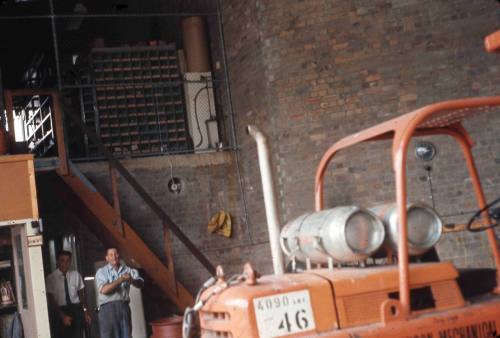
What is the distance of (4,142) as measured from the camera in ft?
32.1

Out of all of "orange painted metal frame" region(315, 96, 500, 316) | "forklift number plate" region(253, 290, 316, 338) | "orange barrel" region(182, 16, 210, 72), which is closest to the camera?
"forklift number plate" region(253, 290, 316, 338)

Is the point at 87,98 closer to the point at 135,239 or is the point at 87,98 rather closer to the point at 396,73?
the point at 135,239

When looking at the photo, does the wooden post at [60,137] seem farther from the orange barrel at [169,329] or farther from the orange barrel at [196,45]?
the orange barrel at [196,45]

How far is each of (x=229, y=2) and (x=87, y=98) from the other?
3.04 metres

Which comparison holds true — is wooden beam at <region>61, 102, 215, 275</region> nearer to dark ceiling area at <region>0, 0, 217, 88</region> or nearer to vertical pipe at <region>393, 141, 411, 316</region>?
dark ceiling area at <region>0, 0, 217, 88</region>

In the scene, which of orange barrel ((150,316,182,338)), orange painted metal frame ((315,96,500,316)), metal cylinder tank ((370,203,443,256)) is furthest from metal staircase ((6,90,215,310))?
metal cylinder tank ((370,203,443,256))

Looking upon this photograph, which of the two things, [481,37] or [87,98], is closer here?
[481,37]

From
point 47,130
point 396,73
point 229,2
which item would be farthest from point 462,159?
point 47,130

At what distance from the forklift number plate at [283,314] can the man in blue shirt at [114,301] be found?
5.27m

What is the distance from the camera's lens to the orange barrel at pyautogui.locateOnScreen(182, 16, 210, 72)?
13.3 meters

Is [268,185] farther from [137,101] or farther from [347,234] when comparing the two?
[137,101]

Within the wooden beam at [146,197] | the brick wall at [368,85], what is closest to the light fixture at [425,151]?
the brick wall at [368,85]

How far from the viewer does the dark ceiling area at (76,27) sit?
14.3m

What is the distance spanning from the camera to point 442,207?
10.5 m
